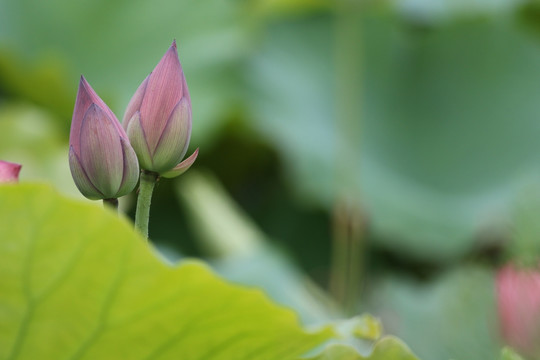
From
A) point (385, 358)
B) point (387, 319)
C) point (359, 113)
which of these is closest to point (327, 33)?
point (359, 113)

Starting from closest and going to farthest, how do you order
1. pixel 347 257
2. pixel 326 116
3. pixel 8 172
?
pixel 8 172 < pixel 347 257 < pixel 326 116

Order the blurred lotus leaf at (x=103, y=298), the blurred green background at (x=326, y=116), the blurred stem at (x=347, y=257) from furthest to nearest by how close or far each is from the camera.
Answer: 1. the blurred green background at (x=326, y=116)
2. the blurred stem at (x=347, y=257)
3. the blurred lotus leaf at (x=103, y=298)

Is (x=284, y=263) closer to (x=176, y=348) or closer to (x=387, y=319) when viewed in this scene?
(x=387, y=319)

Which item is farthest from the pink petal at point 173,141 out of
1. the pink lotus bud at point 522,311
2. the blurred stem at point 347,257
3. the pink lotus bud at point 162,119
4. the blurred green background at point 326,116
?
the blurred green background at point 326,116

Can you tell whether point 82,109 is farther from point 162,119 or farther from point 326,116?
point 326,116

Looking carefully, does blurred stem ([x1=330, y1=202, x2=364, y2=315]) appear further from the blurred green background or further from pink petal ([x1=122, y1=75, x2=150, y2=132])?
pink petal ([x1=122, y1=75, x2=150, y2=132])

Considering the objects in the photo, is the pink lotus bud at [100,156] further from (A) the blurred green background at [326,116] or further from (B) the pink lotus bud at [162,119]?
(A) the blurred green background at [326,116]

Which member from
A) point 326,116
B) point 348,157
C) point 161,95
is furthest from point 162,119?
point 326,116
